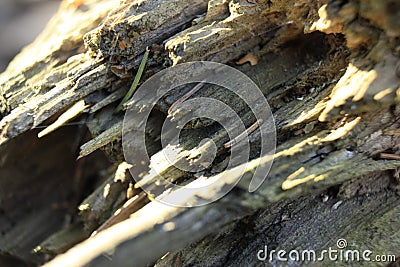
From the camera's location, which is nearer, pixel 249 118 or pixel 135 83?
pixel 249 118

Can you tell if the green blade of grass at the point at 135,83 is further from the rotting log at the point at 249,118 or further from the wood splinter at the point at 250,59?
the wood splinter at the point at 250,59

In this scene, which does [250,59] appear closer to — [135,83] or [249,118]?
[249,118]

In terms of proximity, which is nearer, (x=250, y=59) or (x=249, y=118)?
(x=249, y=118)

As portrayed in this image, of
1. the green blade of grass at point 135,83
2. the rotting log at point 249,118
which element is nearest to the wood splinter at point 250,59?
the rotting log at point 249,118

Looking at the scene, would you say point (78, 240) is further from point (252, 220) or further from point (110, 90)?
point (252, 220)

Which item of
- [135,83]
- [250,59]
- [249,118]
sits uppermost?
[135,83]

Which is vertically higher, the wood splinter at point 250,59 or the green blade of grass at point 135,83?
the green blade of grass at point 135,83

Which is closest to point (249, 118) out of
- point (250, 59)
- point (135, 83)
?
point (250, 59)

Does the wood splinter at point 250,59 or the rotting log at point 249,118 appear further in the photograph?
the wood splinter at point 250,59

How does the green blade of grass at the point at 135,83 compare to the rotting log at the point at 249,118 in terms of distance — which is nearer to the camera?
the rotting log at the point at 249,118

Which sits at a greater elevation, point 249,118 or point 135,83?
point 135,83
